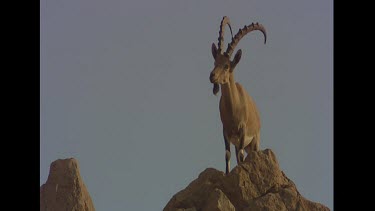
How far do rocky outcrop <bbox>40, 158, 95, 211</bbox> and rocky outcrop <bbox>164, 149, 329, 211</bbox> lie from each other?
3269 millimetres

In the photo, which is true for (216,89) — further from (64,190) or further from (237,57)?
(64,190)

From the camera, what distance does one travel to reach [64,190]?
19.8 metres

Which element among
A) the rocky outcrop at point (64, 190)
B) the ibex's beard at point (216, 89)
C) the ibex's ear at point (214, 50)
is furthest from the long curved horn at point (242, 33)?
the rocky outcrop at point (64, 190)

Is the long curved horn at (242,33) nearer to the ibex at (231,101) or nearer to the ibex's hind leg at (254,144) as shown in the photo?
the ibex at (231,101)

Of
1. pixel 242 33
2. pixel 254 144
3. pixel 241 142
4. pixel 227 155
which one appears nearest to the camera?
pixel 227 155

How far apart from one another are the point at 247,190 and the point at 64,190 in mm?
5253

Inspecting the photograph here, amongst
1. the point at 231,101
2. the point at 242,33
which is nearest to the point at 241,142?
the point at 231,101

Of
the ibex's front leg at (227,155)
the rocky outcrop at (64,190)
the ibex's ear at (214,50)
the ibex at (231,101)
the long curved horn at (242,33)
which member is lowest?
the rocky outcrop at (64,190)

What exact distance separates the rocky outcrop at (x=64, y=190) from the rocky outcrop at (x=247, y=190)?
327cm

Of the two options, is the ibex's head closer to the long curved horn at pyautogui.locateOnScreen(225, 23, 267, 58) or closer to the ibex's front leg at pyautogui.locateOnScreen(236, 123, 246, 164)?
the long curved horn at pyautogui.locateOnScreen(225, 23, 267, 58)

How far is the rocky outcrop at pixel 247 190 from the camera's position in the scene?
55.8 feet
